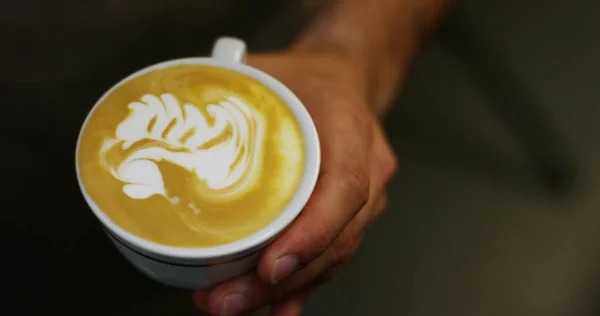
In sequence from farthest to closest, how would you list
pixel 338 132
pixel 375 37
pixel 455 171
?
pixel 455 171
pixel 375 37
pixel 338 132

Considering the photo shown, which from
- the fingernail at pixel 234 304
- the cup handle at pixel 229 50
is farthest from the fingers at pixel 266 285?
the cup handle at pixel 229 50

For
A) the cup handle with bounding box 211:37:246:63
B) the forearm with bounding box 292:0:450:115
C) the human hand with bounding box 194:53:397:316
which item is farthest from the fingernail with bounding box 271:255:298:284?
the forearm with bounding box 292:0:450:115

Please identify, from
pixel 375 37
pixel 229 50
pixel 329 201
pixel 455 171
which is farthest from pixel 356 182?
pixel 455 171

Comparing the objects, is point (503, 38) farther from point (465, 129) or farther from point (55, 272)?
point (55, 272)

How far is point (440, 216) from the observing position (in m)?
0.92

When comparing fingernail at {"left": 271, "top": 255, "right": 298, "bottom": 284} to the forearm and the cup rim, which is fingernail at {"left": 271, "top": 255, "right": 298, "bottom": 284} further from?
the forearm

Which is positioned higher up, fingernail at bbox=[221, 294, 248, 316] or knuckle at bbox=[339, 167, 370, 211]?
knuckle at bbox=[339, 167, 370, 211]

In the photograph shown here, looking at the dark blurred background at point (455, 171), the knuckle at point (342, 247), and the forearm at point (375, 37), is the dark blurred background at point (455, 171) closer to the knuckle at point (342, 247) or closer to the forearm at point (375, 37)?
the forearm at point (375, 37)

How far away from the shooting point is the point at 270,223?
0.38 metres

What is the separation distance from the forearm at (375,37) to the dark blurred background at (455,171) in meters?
0.07

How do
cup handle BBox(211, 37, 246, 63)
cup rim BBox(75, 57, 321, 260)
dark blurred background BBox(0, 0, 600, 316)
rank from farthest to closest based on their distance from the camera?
dark blurred background BBox(0, 0, 600, 316) → cup handle BBox(211, 37, 246, 63) → cup rim BBox(75, 57, 321, 260)

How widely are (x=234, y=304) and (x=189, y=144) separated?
13 cm

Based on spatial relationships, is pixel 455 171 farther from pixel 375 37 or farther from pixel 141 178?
pixel 141 178

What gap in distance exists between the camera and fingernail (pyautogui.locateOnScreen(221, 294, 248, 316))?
1.39ft
